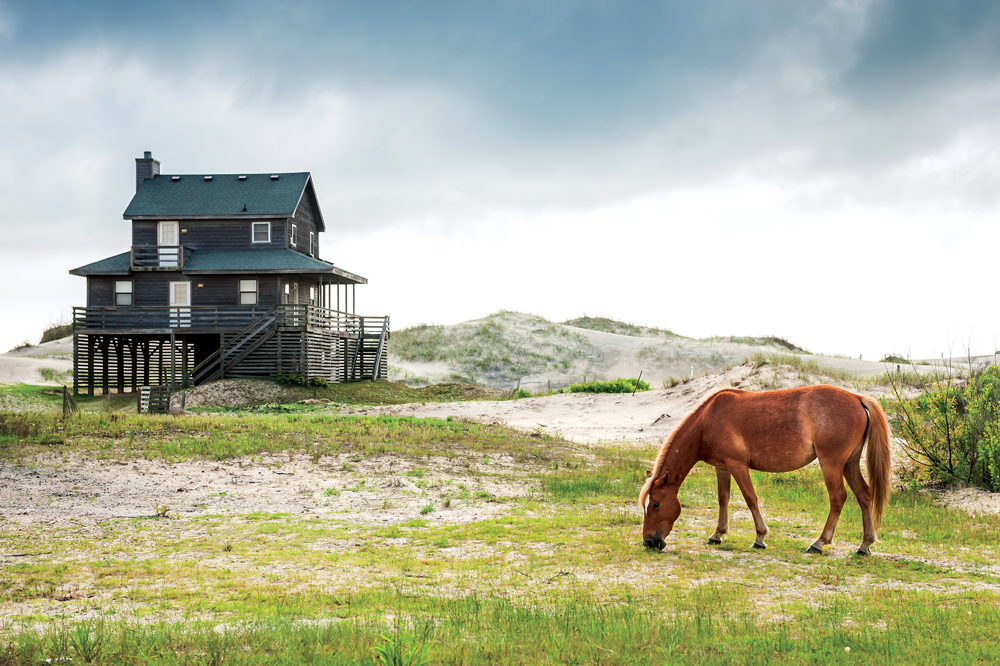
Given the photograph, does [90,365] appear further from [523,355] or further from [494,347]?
[523,355]

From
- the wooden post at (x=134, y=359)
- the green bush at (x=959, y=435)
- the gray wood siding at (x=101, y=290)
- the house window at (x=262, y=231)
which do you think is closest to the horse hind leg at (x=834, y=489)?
the green bush at (x=959, y=435)

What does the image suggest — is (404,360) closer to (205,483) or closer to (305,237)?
(305,237)

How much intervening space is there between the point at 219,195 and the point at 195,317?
7807 mm

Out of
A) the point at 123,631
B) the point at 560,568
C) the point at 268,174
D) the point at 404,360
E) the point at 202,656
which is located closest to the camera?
the point at 202,656

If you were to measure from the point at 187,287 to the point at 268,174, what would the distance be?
827cm

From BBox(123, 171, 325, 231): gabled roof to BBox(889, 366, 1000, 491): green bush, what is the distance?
117 feet

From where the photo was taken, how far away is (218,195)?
46.6 metres

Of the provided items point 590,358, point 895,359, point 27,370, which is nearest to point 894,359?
point 895,359

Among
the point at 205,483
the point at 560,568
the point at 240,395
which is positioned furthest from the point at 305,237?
the point at 560,568

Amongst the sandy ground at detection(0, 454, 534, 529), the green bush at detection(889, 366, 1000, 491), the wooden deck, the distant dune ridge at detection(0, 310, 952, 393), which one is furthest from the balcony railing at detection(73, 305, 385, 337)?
the green bush at detection(889, 366, 1000, 491)

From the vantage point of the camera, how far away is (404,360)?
A: 59562 millimetres

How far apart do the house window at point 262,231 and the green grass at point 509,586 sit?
32454 mm

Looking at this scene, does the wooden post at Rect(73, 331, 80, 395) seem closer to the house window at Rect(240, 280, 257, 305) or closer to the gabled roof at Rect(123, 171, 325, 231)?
the gabled roof at Rect(123, 171, 325, 231)

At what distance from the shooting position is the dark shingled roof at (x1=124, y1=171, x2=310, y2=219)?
45188 mm
